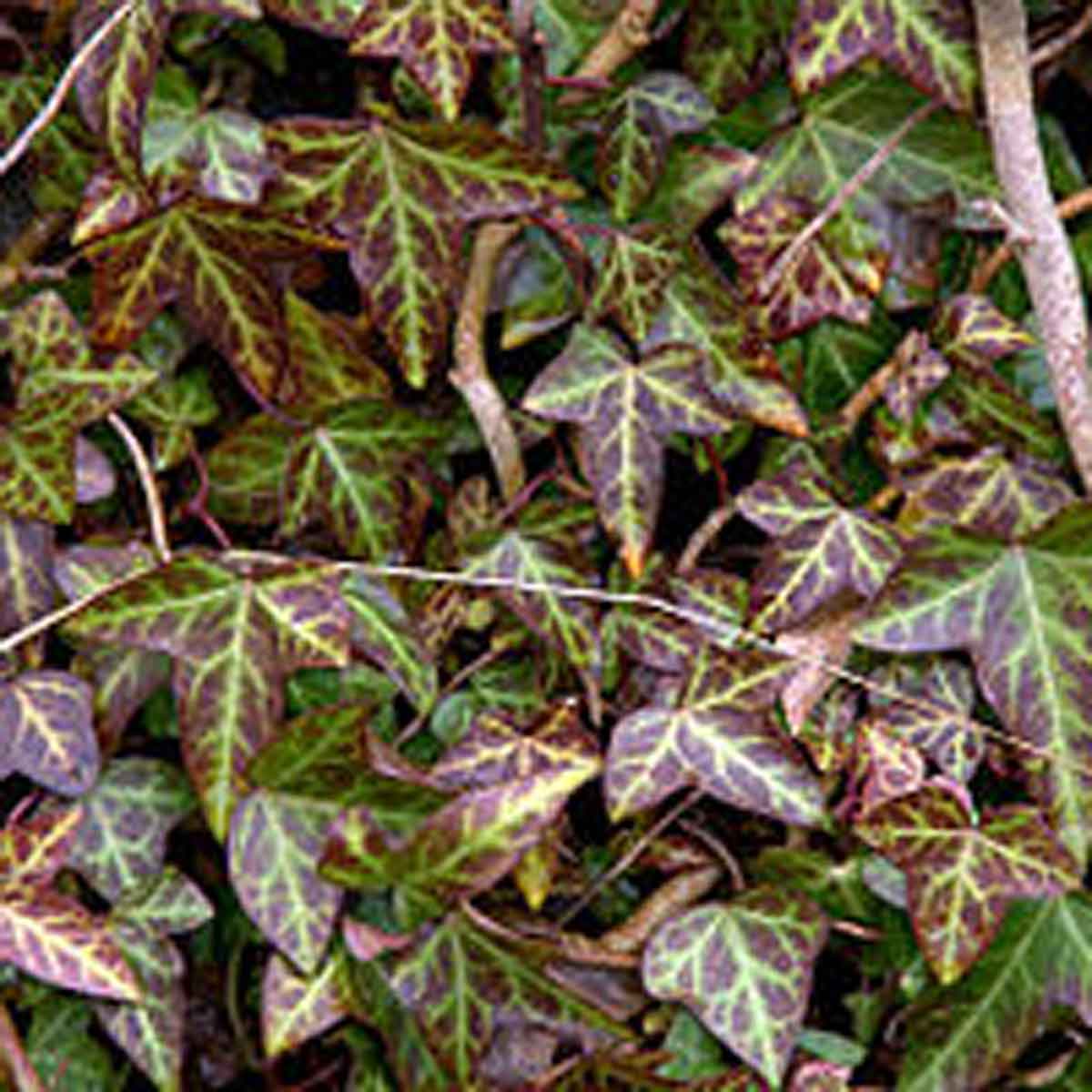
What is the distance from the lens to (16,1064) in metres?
1.00

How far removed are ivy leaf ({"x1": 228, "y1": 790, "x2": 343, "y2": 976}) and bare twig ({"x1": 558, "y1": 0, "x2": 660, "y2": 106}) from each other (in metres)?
0.48

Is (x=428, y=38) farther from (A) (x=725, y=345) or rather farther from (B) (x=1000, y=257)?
(B) (x=1000, y=257)

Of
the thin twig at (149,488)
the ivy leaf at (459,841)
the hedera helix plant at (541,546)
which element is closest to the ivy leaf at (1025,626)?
the hedera helix plant at (541,546)

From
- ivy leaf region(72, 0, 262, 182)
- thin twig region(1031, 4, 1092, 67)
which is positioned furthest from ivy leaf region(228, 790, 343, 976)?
thin twig region(1031, 4, 1092, 67)

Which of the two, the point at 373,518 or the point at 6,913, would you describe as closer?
the point at 6,913

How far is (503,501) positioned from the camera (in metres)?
1.09

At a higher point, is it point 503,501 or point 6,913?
point 503,501

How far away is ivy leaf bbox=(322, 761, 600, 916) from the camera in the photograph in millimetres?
929

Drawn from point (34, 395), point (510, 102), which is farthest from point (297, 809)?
point (510, 102)

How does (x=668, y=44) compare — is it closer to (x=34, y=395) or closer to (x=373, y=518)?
(x=373, y=518)

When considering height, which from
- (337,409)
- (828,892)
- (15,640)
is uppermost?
(337,409)

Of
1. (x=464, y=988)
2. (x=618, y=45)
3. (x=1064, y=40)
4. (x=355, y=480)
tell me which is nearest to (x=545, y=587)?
(x=355, y=480)

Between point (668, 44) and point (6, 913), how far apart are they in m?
0.69

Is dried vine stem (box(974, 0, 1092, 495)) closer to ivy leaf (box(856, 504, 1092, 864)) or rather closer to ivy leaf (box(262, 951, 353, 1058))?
ivy leaf (box(856, 504, 1092, 864))
